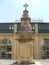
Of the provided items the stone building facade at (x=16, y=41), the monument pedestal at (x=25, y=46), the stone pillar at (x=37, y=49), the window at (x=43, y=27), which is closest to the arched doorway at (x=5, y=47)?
the stone building facade at (x=16, y=41)

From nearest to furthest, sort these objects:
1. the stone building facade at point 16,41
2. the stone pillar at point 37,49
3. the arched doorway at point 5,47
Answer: the stone pillar at point 37,49 < the stone building facade at point 16,41 < the arched doorway at point 5,47

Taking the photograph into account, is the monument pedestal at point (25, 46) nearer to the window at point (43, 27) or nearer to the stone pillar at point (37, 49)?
the stone pillar at point (37, 49)

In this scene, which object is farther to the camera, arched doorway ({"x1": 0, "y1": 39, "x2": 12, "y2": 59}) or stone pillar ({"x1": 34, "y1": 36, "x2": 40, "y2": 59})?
arched doorway ({"x1": 0, "y1": 39, "x2": 12, "y2": 59})

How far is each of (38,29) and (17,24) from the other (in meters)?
6.15

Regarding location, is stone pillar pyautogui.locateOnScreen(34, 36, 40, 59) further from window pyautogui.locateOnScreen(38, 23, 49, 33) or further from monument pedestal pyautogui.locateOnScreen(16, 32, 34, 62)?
monument pedestal pyautogui.locateOnScreen(16, 32, 34, 62)

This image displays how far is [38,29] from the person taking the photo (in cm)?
6919

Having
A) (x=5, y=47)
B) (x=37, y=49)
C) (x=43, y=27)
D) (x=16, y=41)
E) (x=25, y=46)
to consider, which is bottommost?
(x=5, y=47)

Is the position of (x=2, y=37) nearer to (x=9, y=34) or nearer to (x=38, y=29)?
(x=9, y=34)

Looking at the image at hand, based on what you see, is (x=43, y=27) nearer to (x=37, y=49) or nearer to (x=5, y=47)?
(x=37, y=49)

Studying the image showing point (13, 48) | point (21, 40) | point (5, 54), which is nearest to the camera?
point (21, 40)

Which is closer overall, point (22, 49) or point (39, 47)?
point (22, 49)

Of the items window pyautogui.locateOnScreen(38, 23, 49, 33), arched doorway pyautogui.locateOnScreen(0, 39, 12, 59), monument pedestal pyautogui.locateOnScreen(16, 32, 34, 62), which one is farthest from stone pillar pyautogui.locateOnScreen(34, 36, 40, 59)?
monument pedestal pyautogui.locateOnScreen(16, 32, 34, 62)

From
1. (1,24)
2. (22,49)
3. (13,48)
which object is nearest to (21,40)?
(22,49)

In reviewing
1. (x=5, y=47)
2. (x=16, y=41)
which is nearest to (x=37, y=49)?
(x=16, y=41)
